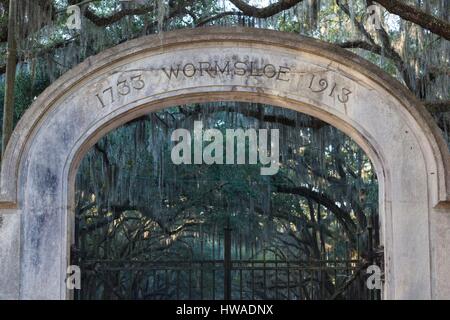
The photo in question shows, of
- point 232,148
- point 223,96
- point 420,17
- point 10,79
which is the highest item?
point 420,17

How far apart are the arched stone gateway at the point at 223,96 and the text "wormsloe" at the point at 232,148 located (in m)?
7.17

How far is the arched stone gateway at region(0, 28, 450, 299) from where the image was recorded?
7.85m

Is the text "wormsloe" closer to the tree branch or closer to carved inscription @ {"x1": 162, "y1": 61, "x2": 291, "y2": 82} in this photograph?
the tree branch

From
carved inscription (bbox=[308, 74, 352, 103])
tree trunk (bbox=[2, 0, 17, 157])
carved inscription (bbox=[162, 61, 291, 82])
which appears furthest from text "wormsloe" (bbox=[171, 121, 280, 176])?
carved inscription (bbox=[308, 74, 352, 103])

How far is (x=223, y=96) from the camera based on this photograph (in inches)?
324

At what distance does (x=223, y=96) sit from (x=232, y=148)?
8.68 m

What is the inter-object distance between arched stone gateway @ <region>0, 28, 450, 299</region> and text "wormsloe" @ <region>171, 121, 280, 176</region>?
23.5ft

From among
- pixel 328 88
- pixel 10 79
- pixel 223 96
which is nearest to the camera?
pixel 328 88

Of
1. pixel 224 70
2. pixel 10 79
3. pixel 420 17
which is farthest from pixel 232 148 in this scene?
pixel 224 70

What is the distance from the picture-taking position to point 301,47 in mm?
8031

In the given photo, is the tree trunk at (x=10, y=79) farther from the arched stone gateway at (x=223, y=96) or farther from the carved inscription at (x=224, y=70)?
the carved inscription at (x=224, y=70)

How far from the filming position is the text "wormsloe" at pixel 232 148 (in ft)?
51.8

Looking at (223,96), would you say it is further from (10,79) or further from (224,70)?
(10,79)

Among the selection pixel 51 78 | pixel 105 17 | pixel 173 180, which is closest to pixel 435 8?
pixel 105 17
